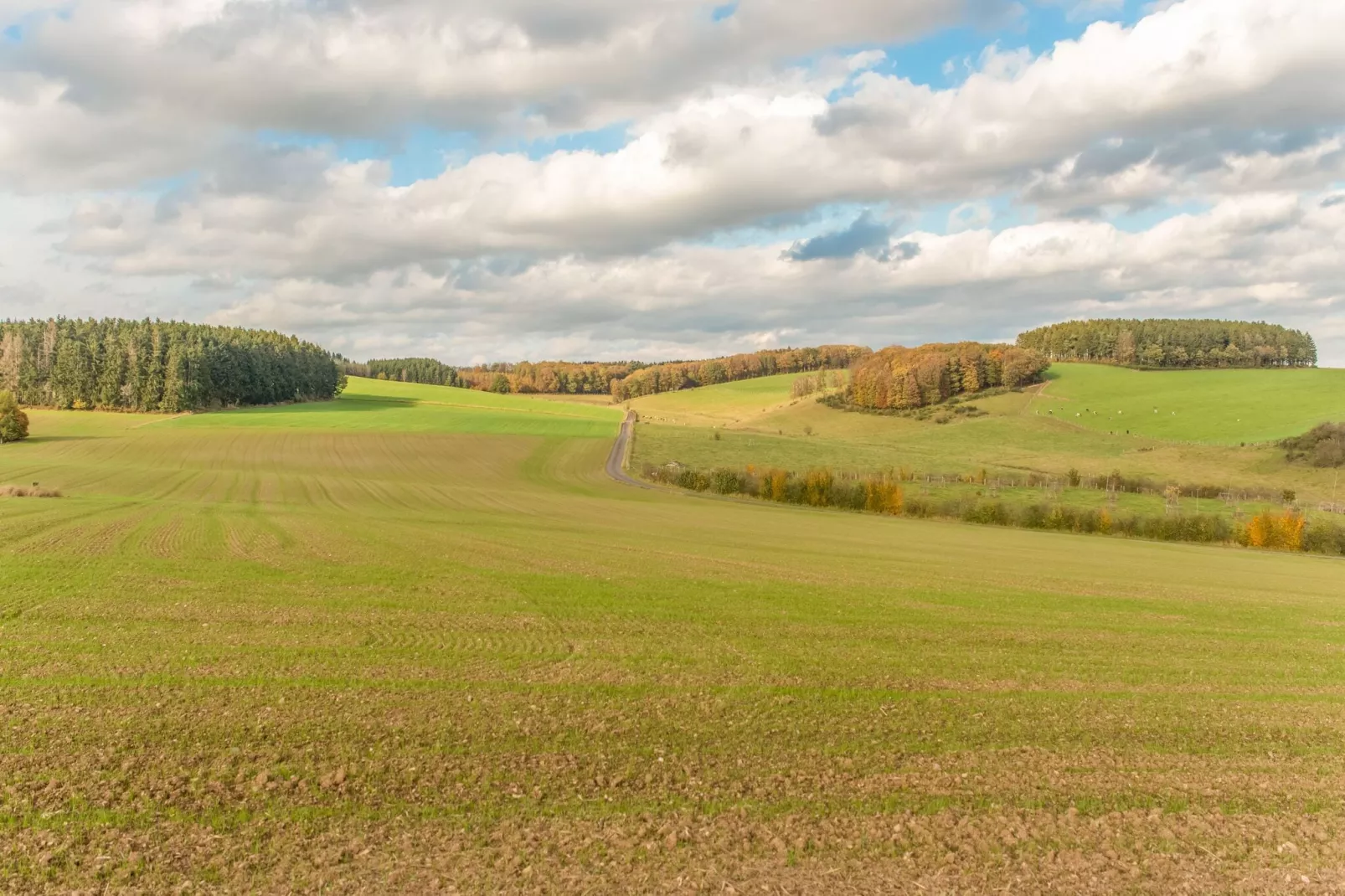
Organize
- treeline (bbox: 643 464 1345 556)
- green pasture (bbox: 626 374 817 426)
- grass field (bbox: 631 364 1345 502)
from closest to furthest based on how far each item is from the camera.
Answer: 1. treeline (bbox: 643 464 1345 556)
2. grass field (bbox: 631 364 1345 502)
3. green pasture (bbox: 626 374 817 426)

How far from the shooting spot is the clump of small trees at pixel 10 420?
8681cm

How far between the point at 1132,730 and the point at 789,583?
13211 mm

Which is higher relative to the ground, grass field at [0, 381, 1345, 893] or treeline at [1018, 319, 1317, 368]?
treeline at [1018, 319, 1317, 368]

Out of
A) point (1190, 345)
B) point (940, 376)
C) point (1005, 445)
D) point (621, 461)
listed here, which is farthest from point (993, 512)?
point (1190, 345)

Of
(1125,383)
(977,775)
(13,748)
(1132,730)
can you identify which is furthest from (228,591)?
(1125,383)

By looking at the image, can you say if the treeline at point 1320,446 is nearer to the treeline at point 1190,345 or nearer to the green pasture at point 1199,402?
the green pasture at point 1199,402

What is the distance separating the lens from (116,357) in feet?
378

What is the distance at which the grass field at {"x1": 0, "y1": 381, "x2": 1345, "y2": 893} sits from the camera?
8.58 metres

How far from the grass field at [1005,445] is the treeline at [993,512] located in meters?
9.43

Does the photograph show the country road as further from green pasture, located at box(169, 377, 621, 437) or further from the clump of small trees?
the clump of small trees

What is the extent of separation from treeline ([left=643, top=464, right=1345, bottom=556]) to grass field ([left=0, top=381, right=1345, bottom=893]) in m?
34.1

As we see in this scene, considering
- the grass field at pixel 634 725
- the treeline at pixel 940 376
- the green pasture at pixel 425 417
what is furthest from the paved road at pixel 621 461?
the grass field at pixel 634 725

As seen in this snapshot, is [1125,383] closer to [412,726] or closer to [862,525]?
[862,525]

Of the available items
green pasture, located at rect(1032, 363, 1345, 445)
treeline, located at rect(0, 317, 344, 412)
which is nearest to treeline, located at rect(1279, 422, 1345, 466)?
green pasture, located at rect(1032, 363, 1345, 445)
